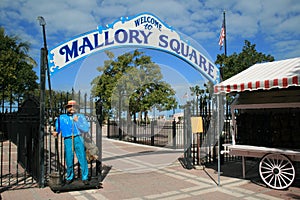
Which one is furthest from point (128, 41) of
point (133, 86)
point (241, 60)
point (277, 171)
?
point (241, 60)

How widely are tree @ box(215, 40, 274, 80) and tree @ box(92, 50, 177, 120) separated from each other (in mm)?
6003

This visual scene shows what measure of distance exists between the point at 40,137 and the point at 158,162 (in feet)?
16.8

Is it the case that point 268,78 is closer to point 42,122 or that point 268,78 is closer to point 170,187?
point 170,187

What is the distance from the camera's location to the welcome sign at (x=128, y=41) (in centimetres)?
654

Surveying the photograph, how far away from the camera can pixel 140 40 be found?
7.43 m

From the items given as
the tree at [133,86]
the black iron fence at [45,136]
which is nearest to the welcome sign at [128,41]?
the black iron fence at [45,136]

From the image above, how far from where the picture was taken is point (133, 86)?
14422mm

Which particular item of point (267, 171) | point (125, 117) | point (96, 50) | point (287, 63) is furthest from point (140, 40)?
point (125, 117)

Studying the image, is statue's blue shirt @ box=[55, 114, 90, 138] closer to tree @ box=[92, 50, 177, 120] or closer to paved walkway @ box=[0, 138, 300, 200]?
paved walkway @ box=[0, 138, 300, 200]

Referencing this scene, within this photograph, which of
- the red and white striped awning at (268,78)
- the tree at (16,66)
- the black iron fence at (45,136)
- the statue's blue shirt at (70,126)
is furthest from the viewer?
the tree at (16,66)

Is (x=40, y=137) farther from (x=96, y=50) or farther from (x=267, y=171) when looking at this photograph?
(x=267, y=171)

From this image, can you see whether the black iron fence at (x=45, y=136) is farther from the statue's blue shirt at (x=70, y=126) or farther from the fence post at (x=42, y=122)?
the statue's blue shirt at (x=70, y=126)

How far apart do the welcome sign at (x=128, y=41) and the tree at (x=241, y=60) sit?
1128 cm

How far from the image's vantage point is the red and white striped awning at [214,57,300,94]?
622 cm
